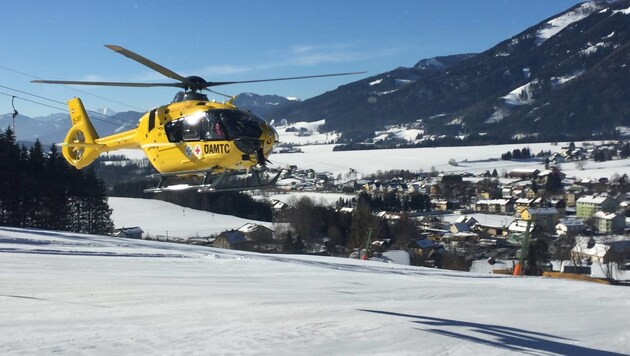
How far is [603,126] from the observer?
168125 millimetres

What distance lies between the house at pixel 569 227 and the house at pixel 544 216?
74cm

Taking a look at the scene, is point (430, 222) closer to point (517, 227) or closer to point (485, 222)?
point (485, 222)

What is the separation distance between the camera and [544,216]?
178 ft

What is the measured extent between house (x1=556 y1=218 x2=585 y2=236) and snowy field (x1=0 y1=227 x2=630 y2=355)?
36.7 m

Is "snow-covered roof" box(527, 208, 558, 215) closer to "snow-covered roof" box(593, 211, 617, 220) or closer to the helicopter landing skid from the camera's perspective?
"snow-covered roof" box(593, 211, 617, 220)

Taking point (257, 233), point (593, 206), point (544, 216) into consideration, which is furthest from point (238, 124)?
point (593, 206)

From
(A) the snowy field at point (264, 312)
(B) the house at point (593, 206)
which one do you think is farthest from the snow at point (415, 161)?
(A) the snowy field at point (264, 312)

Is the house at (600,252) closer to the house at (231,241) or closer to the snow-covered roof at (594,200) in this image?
the snow-covered roof at (594,200)

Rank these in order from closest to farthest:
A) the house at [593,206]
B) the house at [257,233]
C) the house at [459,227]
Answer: the house at [257,233] < the house at [459,227] < the house at [593,206]

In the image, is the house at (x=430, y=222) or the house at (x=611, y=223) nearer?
the house at (x=611, y=223)

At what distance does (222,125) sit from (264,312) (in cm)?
500

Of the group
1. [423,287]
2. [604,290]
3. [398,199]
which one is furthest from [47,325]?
[398,199]

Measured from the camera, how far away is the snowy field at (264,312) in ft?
23.2

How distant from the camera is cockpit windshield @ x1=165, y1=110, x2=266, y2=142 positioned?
41.2 feet
